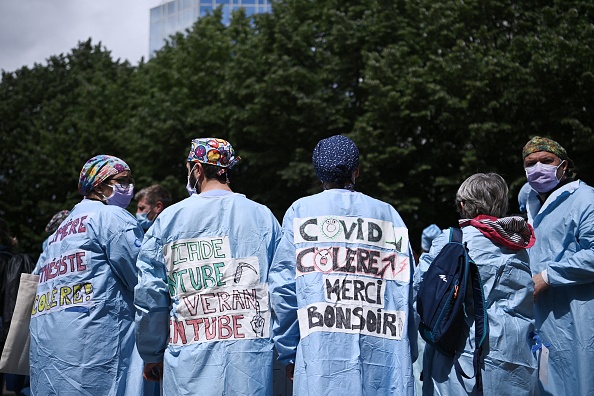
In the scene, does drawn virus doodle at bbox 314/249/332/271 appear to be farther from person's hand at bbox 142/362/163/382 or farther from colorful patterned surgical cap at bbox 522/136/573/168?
colorful patterned surgical cap at bbox 522/136/573/168

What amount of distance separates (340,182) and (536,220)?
6.74 ft

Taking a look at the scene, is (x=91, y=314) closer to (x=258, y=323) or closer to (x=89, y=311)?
(x=89, y=311)

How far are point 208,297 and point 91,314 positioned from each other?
1062 millimetres

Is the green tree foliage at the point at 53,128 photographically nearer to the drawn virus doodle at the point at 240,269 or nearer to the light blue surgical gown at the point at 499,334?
the drawn virus doodle at the point at 240,269

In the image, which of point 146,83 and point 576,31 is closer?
point 576,31

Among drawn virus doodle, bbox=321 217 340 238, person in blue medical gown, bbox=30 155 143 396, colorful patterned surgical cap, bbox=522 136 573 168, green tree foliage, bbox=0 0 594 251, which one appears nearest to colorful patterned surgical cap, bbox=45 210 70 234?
person in blue medical gown, bbox=30 155 143 396

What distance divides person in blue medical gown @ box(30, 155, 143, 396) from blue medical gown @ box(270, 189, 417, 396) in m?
1.34

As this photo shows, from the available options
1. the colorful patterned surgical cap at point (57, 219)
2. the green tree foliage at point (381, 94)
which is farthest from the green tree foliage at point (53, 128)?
the colorful patterned surgical cap at point (57, 219)

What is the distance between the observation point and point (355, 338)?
4.09 m

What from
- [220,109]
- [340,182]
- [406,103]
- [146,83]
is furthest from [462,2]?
[340,182]

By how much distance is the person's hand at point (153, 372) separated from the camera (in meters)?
4.66

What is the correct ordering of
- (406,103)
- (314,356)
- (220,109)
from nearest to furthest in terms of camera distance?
(314,356) → (406,103) → (220,109)

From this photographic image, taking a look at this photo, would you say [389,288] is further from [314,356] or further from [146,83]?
[146,83]

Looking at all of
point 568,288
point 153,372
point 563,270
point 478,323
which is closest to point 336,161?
point 478,323
